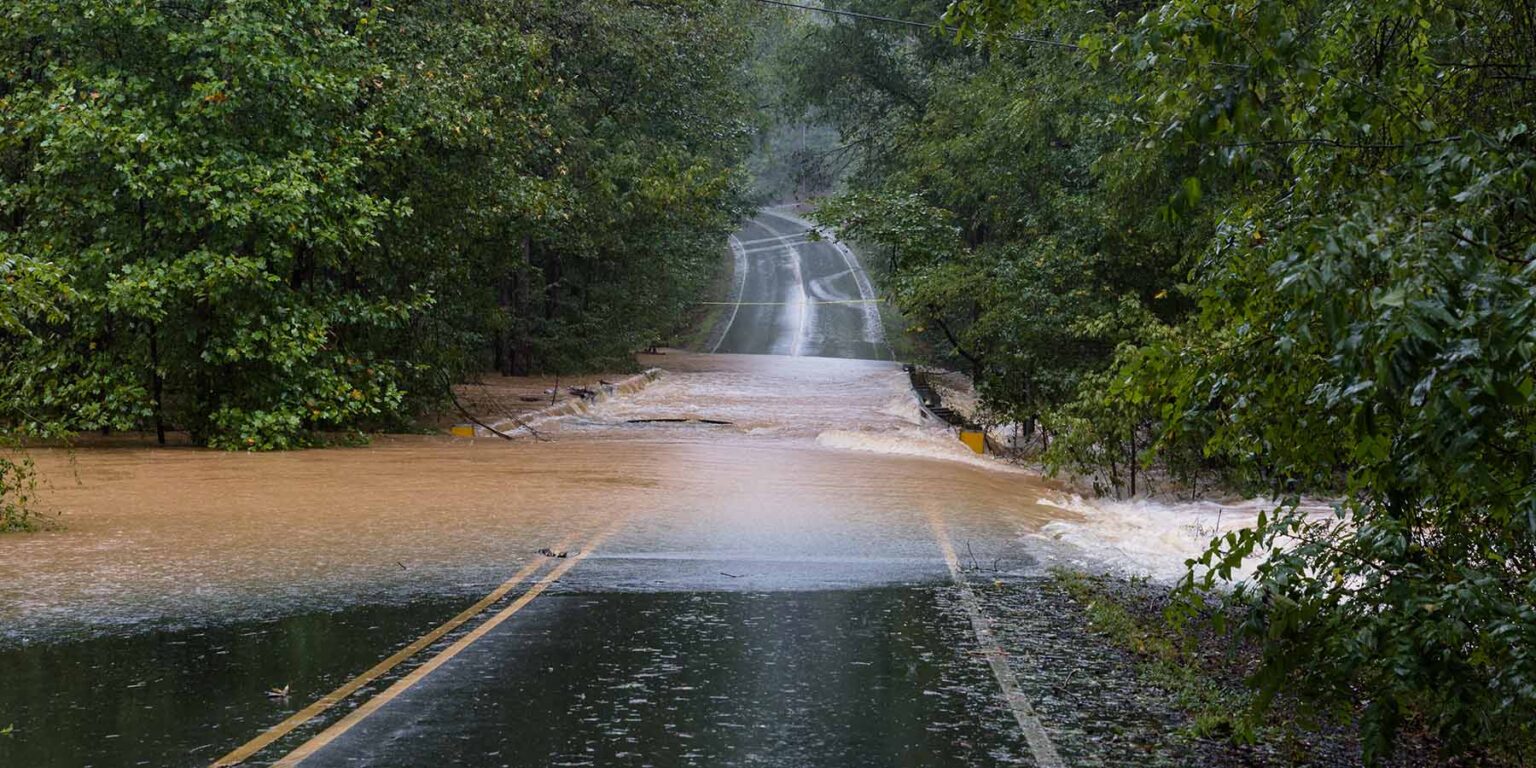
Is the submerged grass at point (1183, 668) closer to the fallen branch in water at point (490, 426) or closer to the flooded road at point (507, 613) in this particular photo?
the flooded road at point (507, 613)

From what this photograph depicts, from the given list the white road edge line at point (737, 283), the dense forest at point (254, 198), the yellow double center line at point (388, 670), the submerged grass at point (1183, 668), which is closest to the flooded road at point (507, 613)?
the yellow double center line at point (388, 670)

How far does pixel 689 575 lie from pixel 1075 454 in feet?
35.3

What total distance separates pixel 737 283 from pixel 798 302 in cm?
960

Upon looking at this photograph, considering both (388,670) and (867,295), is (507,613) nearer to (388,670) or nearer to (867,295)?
(388,670)

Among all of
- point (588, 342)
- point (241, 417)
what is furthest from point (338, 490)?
point (588, 342)

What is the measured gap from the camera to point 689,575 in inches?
450

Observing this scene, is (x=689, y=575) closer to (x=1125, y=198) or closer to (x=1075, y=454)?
(x=1075, y=454)

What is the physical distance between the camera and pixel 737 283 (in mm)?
92125

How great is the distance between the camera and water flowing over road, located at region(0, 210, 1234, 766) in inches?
256

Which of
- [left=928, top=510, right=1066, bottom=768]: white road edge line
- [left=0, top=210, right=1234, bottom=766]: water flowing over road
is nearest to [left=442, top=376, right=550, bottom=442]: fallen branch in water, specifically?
[left=0, top=210, right=1234, bottom=766]: water flowing over road

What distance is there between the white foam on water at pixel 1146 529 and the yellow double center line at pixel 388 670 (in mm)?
5040

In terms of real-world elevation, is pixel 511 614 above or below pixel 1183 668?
above

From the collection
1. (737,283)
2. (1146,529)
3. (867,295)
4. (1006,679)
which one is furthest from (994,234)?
(737,283)

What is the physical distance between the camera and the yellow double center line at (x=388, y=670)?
20.3ft
